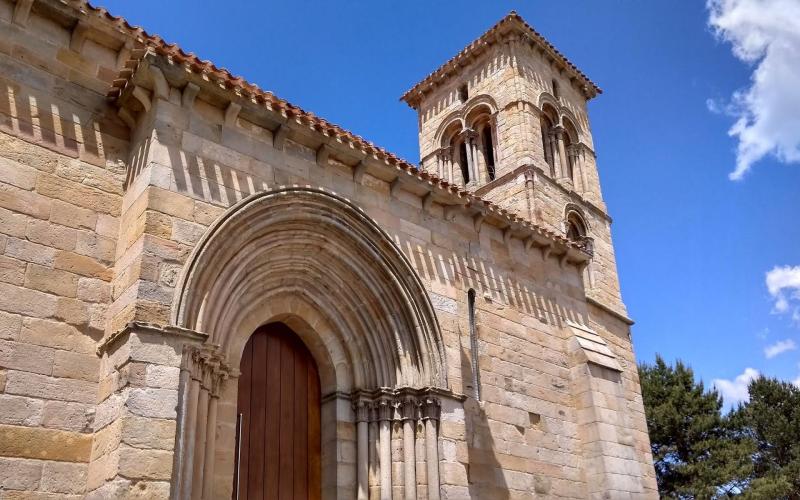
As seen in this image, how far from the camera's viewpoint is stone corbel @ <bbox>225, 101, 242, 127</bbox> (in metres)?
7.17

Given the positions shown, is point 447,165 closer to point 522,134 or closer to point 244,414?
point 522,134

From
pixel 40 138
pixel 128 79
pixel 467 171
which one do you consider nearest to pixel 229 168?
pixel 128 79

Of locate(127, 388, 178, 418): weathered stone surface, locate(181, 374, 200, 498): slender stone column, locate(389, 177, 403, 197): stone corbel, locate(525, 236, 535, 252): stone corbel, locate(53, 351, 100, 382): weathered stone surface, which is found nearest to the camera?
locate(127, 388, 178, 418): weathered stone surface

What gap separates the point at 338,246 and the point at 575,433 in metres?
4.68

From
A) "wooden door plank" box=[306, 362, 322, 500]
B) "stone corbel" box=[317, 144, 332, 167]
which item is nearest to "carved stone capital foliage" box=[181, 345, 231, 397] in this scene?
"wooden door plank" box=[306, 362, 322, 500]

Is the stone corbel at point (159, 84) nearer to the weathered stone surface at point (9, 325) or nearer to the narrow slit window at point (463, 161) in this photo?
the weathered stone surface at point (9, 325)

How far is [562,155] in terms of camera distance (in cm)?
1806

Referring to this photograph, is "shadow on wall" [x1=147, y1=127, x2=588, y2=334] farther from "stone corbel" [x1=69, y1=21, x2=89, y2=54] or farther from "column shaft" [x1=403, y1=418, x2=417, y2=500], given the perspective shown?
"column shaft" [x1=403, y1=418, x2=417, y2=500]

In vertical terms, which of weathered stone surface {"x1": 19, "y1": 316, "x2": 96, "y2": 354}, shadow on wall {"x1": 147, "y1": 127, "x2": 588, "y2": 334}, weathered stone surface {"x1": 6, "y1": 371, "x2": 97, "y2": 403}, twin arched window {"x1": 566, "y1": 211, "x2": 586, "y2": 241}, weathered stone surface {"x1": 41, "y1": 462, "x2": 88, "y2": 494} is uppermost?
twin arched window {"x1": 566, "y1": 211, "x2": 586, "y2": 241}

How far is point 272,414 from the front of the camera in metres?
7.60

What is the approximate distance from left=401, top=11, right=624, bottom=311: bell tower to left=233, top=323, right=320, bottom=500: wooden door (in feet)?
29.0

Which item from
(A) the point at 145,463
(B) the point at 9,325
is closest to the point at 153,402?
(A) the point at 145,463

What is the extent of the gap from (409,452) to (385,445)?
0.92 ft

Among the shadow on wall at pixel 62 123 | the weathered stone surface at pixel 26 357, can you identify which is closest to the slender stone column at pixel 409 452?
the weathered stone surface at pixel 26 357
